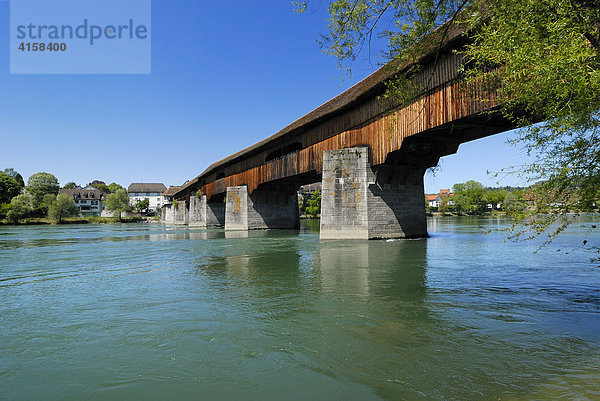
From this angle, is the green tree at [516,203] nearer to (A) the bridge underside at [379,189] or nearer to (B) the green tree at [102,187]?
(A) the bridge underside at [379,189]

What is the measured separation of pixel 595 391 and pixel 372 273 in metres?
5.48

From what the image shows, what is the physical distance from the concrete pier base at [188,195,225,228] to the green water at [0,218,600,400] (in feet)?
111

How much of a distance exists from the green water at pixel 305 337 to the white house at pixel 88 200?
92909 mm

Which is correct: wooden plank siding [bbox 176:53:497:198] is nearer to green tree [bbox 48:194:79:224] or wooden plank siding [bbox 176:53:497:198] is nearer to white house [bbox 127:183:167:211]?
green tree [bbox 48:194:79:224]

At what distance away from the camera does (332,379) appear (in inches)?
112

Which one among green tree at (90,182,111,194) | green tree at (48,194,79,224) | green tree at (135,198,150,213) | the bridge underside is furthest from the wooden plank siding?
green tree at (90,182,111,194)

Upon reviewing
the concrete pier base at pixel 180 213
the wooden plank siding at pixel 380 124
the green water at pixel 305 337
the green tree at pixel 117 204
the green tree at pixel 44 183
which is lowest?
the green water at pixel 305 337

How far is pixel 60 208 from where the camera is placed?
5606 centimetres

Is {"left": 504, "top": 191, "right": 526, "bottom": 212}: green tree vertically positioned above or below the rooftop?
below

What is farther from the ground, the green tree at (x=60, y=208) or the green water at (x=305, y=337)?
the green tree at (x=60, y=208)

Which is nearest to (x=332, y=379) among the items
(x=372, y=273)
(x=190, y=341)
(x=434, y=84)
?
(x=190, y=341)

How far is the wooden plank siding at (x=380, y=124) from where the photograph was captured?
11.1 meters

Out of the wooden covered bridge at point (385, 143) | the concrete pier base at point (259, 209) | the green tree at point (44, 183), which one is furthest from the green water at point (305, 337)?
the green tree at point (44, 183)

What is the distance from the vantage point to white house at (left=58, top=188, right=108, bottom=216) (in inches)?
3415
